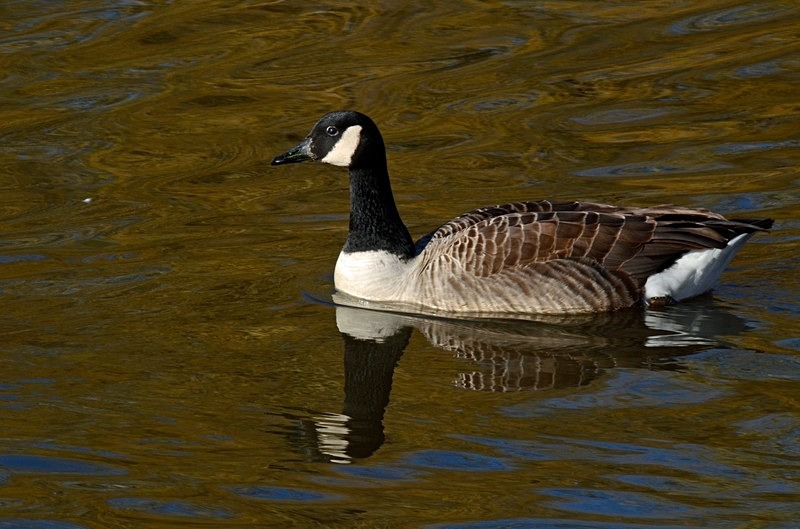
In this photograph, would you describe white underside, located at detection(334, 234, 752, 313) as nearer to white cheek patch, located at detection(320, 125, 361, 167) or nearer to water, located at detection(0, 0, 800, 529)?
water, located at detection(0, 0, 800, 529)

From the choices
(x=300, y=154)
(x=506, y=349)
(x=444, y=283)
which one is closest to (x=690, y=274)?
(x=506, y=349)

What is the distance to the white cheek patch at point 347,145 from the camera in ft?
38.2

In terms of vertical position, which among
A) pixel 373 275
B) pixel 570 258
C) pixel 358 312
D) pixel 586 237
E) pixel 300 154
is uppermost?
pixel 300 154

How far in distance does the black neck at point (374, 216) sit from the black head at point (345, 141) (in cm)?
9

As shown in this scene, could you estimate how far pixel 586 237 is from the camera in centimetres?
1111

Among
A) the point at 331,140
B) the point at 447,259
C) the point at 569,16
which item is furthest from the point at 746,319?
the point at 569,16

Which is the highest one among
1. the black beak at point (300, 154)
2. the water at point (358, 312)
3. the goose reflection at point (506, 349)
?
the black beak at point (300, 154)

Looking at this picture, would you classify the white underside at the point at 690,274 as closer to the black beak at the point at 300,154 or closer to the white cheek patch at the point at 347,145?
the white cheek patch at the point at 347,145

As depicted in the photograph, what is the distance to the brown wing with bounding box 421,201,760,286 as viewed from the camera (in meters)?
11.1

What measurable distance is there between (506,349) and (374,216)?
191cm

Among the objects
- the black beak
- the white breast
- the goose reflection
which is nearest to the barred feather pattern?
the goose reflection

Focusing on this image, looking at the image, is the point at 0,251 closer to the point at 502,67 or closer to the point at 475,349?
the point at 475,349

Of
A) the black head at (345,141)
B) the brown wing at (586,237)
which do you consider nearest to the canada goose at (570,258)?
the brown wing at (586,237)

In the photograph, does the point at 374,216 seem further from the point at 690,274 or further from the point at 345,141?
the point at 690,274
